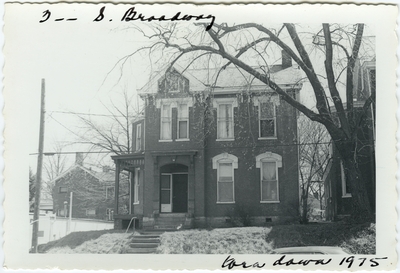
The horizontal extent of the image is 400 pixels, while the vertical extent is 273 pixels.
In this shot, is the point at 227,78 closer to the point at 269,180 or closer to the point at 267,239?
the point at 269,180

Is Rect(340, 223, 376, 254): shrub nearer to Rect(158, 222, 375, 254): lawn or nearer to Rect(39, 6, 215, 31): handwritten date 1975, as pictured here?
Rect(158, 222, 375, 254): lawn

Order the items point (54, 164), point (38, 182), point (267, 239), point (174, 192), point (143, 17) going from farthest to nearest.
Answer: point (174, 192) < point (54, 164) < point (267, 239) < point (38, 182) < point (143, 17)

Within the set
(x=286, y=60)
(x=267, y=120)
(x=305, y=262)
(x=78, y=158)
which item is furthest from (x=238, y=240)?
(x=78, y=158)

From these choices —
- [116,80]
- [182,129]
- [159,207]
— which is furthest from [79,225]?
[116,80]

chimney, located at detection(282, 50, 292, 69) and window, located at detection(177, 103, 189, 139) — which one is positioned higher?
chimney, located at detection(282, 50, 292, 69)

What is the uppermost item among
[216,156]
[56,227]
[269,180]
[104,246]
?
[216,156]

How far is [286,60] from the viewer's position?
15.6 metres

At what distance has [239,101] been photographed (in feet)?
59.7

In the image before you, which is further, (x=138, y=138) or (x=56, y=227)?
(x=138, y=138)

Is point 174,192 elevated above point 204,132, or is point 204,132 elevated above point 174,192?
point 204,132

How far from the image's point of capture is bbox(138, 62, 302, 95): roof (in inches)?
596

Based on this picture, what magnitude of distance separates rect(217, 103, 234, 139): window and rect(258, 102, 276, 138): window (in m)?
1.07

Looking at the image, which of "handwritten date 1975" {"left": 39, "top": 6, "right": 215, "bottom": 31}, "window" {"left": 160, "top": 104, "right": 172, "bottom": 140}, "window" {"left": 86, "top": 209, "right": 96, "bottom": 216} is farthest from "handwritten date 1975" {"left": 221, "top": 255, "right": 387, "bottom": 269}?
"window" {"left": 86, "top": 209, "right": 96, "bottom": 216}

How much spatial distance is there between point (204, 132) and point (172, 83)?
2.52 meters
